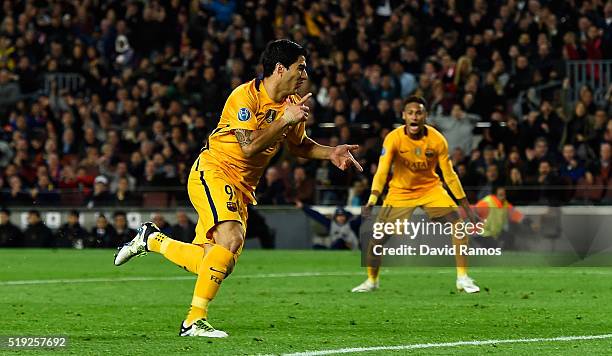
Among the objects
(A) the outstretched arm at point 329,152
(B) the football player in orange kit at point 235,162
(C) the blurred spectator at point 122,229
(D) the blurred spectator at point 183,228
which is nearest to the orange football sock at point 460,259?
(A) the outstretched arm at point 329,152

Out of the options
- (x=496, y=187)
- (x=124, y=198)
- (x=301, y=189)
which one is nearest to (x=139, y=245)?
(x=496, y=187)

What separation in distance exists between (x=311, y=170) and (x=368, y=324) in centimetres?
1335

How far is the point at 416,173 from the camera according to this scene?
1457cm

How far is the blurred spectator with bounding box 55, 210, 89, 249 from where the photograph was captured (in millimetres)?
23734

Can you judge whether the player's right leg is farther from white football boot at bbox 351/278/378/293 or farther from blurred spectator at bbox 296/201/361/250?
blurred spectator at bbox 296/201/361/250

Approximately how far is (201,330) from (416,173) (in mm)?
5722

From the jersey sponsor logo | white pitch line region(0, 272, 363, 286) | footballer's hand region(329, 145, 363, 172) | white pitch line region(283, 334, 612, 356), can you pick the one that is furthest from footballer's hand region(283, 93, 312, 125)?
white pitch line region(0, 272, 363, 286)

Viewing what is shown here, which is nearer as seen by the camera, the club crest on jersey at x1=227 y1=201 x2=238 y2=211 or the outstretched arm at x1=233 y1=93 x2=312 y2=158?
the outstretched arm at x1=233 y1=93 x2=312 y2=158

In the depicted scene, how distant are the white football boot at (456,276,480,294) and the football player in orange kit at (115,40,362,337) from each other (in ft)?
13.8

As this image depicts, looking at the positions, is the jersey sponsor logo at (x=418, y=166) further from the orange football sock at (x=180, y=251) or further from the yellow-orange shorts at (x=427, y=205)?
the orange football sock at (x=180, y=251)

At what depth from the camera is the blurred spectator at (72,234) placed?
23.7 meters

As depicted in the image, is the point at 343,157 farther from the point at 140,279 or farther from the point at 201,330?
the point at 140,279

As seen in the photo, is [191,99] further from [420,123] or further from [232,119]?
[232,119]

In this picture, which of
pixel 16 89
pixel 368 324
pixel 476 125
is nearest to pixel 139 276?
pixel 368 324
